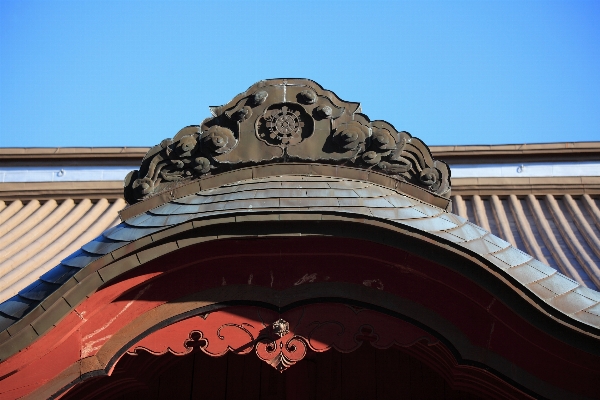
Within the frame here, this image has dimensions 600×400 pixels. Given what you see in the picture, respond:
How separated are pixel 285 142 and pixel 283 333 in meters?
1.38

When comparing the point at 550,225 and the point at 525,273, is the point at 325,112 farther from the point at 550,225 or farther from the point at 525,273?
the point at 550,225

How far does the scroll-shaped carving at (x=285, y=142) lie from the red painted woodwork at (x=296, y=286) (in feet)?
2.50

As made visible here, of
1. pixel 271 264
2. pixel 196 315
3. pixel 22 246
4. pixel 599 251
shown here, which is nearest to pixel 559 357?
pixel 271 264

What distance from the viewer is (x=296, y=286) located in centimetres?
505

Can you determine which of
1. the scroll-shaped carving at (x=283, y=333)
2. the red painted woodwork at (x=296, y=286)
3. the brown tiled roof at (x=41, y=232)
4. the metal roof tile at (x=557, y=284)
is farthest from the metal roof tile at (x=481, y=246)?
the brown tiled roof at (x=41, y=232)

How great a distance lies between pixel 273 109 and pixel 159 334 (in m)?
1.74

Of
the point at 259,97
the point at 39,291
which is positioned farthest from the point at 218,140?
the point at 39,291

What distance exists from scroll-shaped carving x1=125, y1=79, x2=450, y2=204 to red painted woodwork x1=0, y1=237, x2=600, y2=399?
0.76 metres

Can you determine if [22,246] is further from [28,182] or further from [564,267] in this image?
[564,267]

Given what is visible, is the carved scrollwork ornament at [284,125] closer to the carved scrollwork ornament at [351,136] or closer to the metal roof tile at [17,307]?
the carved scrollwork ornament at [351,136]

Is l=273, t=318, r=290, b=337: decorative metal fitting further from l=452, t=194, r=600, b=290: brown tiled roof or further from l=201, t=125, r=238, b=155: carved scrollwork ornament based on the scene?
l=452, t=194, r=600, b=290: brown tiled roof

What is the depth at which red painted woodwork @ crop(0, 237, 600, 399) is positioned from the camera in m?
4.74

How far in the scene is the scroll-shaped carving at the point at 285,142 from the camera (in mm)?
Answer: 5496

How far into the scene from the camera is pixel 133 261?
4.80 meters
